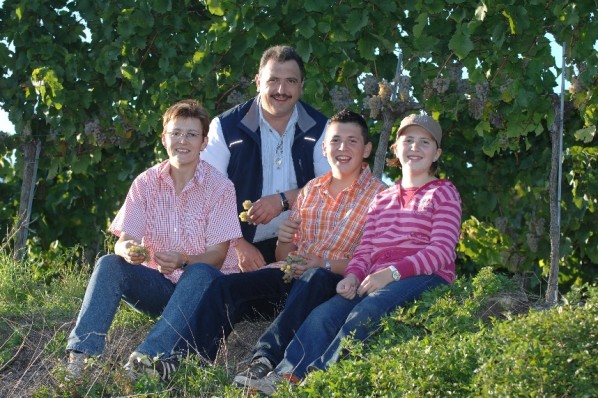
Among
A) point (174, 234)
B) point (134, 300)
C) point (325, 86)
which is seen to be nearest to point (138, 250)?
point (134, 300)

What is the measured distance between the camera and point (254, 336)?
517cm

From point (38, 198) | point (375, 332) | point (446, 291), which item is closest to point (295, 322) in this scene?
point (375, 332)

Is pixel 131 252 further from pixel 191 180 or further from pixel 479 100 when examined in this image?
pixel 479 100

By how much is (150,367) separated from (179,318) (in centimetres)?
25

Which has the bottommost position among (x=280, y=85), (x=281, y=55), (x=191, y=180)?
(x=191, y=180)

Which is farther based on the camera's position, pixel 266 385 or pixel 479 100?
pixel 479 100

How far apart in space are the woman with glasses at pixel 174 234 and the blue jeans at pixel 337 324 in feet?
1.77

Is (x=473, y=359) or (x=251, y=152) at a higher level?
(x=251, y=152)

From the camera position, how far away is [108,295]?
454 centimetres

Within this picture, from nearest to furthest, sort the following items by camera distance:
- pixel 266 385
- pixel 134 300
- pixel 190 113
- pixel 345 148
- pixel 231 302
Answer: pixel 266 385, pixel 231 302, pixel 134 300, pixel 345 148, pixel 190 113

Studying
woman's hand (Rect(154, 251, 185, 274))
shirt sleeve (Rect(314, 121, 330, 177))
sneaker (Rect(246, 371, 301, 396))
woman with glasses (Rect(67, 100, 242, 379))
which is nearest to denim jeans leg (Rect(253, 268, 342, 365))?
sneaker (Rect(246, 371, 301, 396))

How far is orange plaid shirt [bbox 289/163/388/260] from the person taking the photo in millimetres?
4957

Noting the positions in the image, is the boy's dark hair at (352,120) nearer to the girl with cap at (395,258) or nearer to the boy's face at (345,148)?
the boy's face at (345,148)

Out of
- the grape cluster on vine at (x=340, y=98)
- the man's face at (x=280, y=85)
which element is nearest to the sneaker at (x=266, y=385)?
the man's face at (x=280, y=85)
